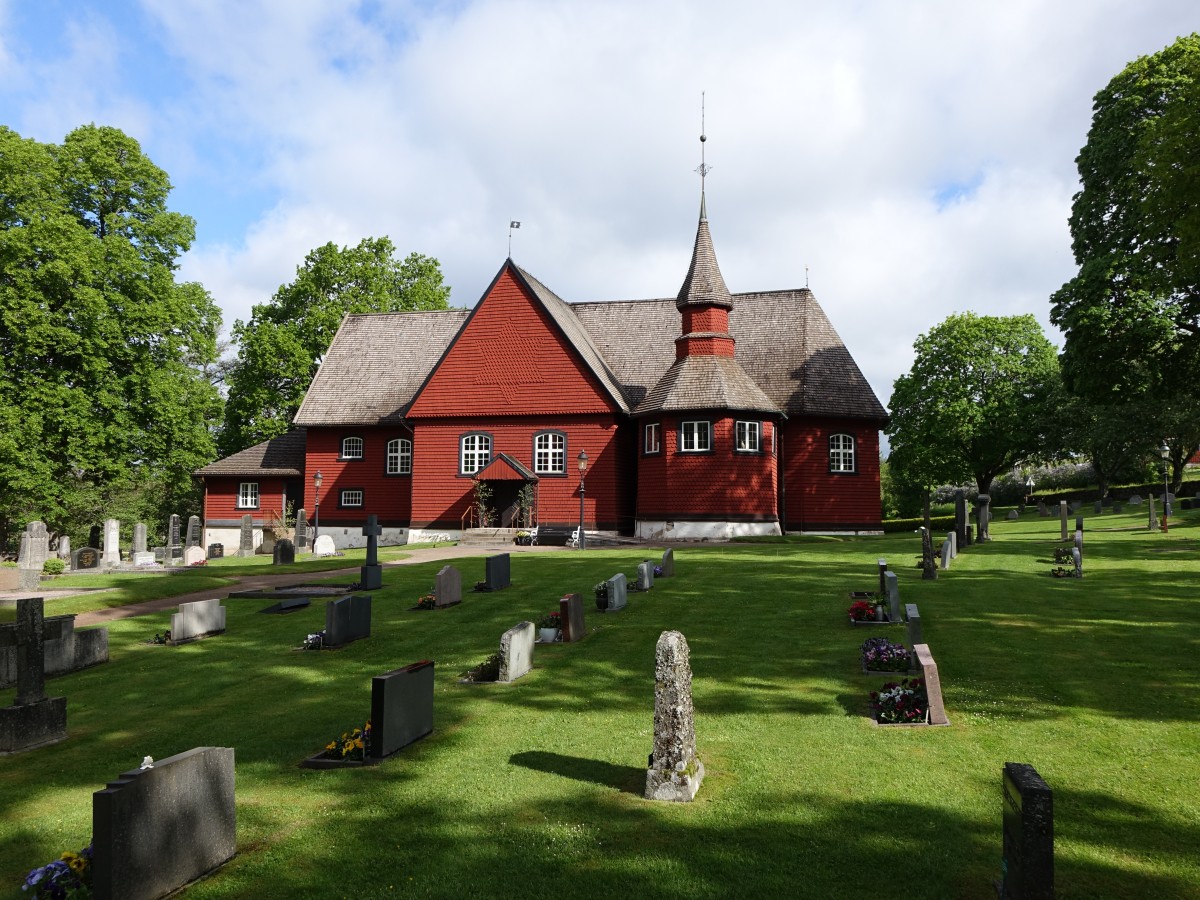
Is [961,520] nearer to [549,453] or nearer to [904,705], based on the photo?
[549,453]

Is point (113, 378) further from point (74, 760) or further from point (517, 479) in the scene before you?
point (74, 760)

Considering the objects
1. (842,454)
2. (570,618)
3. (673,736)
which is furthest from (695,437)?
(673,736)

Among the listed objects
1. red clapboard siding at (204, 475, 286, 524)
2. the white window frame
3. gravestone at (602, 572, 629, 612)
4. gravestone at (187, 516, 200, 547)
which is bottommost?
gravestone at (602, 572, 629, 612)

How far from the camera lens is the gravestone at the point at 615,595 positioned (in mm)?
16891

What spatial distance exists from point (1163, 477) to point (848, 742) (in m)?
68.1

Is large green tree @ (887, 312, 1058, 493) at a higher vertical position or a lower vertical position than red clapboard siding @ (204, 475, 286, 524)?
higher

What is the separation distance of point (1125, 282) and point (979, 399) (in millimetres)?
28842

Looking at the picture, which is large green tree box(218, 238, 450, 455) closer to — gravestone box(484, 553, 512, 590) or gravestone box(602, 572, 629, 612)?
gravestone box(484, 553, 512, 590)

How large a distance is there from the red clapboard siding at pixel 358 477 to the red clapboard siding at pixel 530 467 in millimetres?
3103

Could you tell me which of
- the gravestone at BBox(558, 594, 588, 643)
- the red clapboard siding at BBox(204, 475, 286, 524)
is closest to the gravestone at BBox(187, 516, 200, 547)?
the red clapboard siding at BBox(204, 475, 286, 524)

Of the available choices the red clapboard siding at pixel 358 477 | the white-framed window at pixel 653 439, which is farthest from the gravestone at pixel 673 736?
the red clapboard siding at pixel 358 477

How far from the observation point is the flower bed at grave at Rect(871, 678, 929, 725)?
372 inches

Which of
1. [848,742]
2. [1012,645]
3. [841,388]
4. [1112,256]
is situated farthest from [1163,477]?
[848,742]

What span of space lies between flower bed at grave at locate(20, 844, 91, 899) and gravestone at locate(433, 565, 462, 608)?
1185 cm
